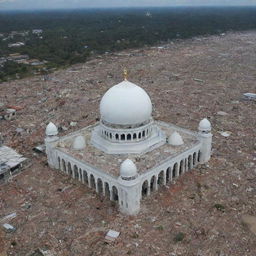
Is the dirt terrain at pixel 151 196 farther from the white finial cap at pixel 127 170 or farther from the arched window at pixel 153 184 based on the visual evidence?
the white finial cap at pixel 127 170

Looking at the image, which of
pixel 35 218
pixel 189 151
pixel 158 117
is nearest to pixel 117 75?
pixel 158 117

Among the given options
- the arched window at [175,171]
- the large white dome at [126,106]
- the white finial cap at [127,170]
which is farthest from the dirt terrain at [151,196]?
the large white dome at [126,106]

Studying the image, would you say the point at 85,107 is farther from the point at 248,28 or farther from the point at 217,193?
the point at 248,28

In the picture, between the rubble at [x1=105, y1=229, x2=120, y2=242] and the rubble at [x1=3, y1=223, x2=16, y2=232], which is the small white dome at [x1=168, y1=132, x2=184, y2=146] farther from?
the rubble at [x1=3, y1=223, x2=16, y2=232]

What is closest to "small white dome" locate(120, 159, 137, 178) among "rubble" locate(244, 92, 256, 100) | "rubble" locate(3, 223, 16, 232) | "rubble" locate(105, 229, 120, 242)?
"rubble" locate(105, 229, 120, 242)

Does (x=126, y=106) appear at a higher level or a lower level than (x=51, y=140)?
higher

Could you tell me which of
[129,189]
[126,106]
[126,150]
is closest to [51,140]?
[126,150]

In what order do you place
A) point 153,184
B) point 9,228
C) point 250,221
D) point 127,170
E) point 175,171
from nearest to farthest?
point 127,170 < point 9,228 < point 250,221 < point 153,184 < point 175,171

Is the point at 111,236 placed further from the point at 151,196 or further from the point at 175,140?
the point at 175,140
